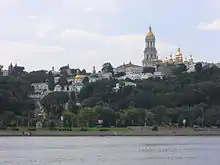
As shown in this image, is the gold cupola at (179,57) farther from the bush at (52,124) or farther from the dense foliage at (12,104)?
the bush at (52,124)

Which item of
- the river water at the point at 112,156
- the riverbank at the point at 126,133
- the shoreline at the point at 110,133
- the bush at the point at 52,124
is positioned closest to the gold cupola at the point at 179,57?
the bush at the point at 52,124

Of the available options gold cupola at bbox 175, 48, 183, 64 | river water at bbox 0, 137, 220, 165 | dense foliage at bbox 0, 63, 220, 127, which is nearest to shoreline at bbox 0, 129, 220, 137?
dense foliage at bbox 0, 63, 220, 127

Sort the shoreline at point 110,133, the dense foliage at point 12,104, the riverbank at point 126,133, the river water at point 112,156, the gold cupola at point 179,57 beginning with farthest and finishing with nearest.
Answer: the gold cupola at point 179,57 < the dense foliage at point 12,104 < the riverbank at point 126,133 < the shoreline at point 110,133 < the river water at point 112,156

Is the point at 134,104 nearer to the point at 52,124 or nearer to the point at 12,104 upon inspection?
the point at 12,104

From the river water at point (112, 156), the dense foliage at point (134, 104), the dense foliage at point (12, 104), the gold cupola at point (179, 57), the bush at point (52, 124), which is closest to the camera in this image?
the river water at point (112, 156)

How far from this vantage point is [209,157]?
49.4 meters

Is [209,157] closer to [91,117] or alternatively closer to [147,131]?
[147,131]

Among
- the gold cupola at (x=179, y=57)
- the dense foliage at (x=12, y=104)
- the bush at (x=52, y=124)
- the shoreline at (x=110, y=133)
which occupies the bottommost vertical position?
the shoreline at (x=110, y=133)

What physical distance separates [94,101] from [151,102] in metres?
11.3

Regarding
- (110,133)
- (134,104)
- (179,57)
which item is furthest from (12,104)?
(179,57)

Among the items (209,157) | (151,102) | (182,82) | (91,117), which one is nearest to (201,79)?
(182,82)

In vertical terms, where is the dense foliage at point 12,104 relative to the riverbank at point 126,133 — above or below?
above

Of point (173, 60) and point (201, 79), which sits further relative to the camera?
point (173, 60)

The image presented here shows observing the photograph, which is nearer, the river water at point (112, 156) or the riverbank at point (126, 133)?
the river water at point (112, 156)
